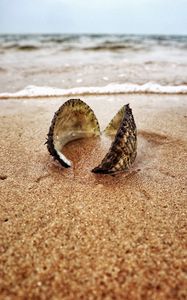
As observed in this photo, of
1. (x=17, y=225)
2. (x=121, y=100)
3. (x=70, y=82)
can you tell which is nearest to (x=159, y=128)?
(x=121, y=100)

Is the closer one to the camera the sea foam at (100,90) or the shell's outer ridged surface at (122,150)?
the shell's outer ridged surface at (122,150)

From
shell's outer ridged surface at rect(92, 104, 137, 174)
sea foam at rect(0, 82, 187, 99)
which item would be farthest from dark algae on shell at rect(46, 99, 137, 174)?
sea foam at rect(0, 82, 187, 99)

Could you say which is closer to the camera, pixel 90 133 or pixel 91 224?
pixel 91 224

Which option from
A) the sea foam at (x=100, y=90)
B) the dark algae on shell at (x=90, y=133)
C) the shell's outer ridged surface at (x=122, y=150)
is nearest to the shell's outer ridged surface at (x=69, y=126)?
the dark algae on shell at (x=90, y=133)

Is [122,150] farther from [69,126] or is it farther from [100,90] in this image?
[100,90]

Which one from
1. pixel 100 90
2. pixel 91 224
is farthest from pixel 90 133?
pixel 100 90

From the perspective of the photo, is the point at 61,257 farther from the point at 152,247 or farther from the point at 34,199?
the point at 34,199

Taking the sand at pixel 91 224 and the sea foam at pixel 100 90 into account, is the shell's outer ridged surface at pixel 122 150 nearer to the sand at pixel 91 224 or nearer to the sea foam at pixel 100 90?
the sand at pixel 91 224
